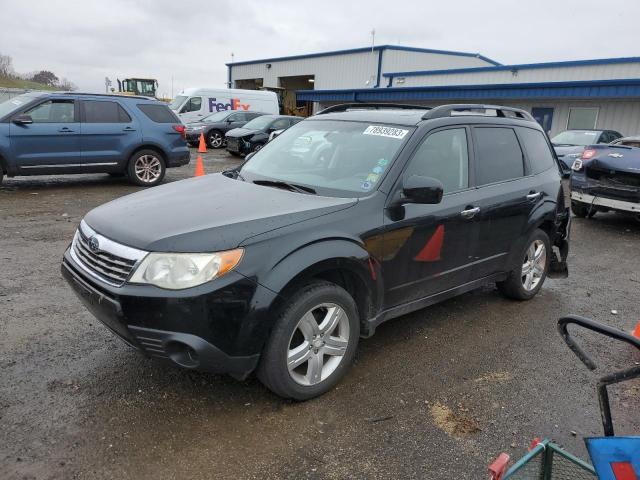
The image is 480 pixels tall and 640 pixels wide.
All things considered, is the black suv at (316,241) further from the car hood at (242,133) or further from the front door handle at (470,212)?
the car hood at (242,133)

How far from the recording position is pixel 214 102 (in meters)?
23.3

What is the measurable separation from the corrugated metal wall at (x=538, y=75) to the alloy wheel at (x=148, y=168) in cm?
1844

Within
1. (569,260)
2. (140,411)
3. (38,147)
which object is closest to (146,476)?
(140,411)

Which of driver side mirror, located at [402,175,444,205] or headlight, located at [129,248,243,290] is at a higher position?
driver side mirror, located at [402,175,444,205]

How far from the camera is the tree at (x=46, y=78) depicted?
205 feet

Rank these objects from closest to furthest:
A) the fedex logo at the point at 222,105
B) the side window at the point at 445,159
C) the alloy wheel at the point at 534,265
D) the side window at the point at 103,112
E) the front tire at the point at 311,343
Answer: the front tire at the point at 311,343, the side window at the point at 445,159, the alloy wheel at the point at 534,265, the side window at the point at 103,112, the fedex logo at the point at 222,105

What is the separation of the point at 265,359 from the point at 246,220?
0.79m

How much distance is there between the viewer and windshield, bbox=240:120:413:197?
349 cm

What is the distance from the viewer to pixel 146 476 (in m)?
2.40

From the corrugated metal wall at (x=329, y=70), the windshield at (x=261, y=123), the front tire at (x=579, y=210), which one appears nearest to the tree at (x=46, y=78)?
the corrugated metal wall at (x=329, y=70)

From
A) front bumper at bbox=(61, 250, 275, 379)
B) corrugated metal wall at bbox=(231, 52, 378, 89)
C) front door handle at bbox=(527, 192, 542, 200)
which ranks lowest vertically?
front bumper at bbox=(61, 250, 275, 379)

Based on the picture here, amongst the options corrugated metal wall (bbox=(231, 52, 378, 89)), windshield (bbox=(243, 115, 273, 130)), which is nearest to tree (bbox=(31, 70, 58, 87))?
corrugated metal wall (bbox=(231, 52, 378, 89))

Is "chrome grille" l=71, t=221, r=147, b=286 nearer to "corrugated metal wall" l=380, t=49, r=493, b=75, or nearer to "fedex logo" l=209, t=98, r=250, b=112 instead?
"fedex logo" l=209, t=98, r=250, b=112

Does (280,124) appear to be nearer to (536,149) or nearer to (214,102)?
(214,102)
